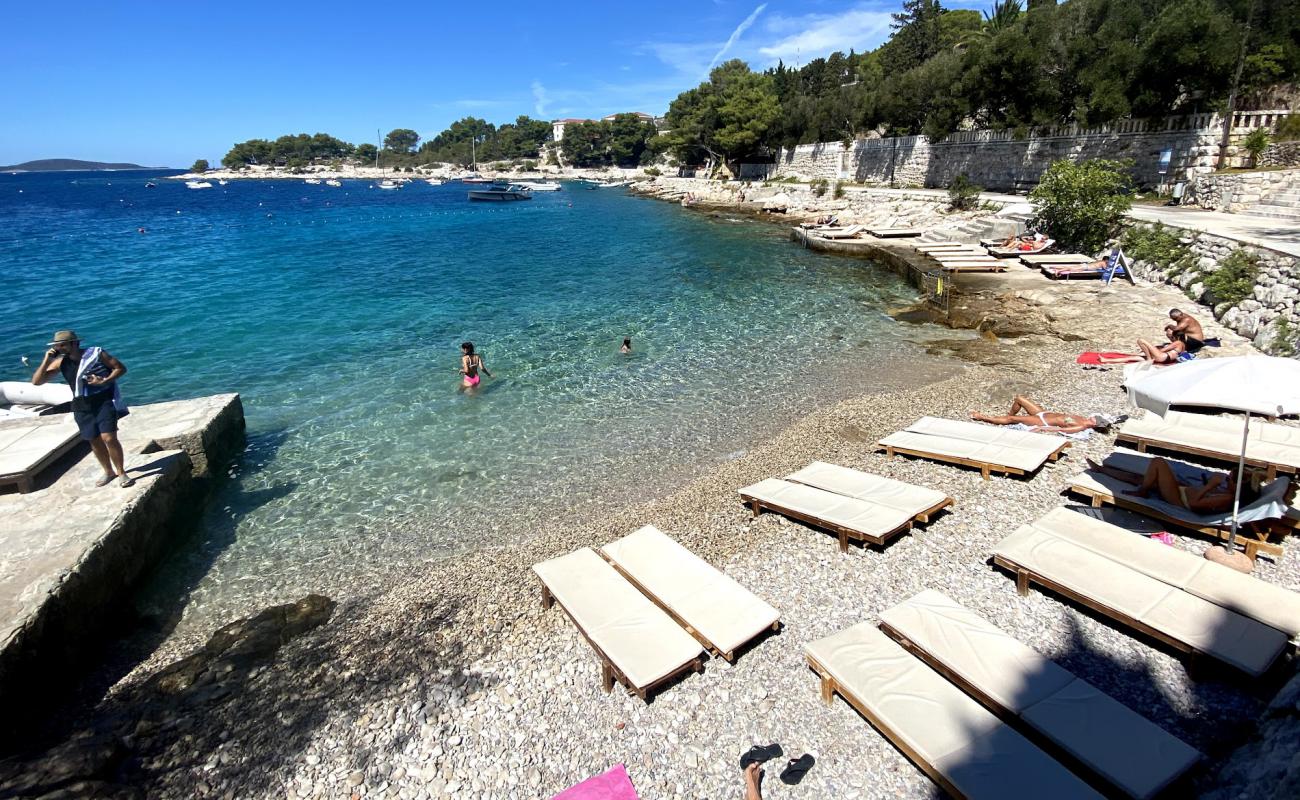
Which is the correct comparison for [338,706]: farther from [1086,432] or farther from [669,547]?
[1086,432]

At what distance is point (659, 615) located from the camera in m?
6.63

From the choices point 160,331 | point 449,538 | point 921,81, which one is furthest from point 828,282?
point 921,81

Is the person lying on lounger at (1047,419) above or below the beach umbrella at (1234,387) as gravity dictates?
below

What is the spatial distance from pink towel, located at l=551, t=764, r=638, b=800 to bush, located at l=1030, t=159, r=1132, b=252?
29.1 m

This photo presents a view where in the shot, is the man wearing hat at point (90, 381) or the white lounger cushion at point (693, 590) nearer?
the white lounger cushion at point (693, 590)

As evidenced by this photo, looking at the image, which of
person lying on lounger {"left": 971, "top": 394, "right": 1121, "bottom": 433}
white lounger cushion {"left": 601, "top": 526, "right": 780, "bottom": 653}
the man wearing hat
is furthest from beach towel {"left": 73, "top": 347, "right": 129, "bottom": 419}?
person lying on lounger {"left": 971, "top": 394, "right": 1121, "bottom": 433}

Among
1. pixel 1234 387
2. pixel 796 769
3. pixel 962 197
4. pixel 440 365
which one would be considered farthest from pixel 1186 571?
pixel 962 197

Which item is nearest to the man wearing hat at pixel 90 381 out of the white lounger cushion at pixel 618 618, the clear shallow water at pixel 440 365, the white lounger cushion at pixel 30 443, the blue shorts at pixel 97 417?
the blue shorts at pixel 97 417

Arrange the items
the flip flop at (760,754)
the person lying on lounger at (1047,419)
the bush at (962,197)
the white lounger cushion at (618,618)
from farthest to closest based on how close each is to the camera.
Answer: the bush at (962,197) → the person lying on lounger at (1047,419) → the white lounger cushion at (618,618) → the flip flop at (760,754)

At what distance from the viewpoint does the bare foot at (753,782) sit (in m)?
4.88

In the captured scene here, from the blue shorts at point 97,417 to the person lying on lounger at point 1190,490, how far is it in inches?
547

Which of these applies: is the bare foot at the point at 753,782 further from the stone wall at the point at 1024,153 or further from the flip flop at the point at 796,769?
the stone wall at the point at 1024,153

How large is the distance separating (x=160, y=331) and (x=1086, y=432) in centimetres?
2847

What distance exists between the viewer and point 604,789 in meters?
5.04
